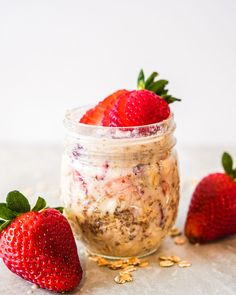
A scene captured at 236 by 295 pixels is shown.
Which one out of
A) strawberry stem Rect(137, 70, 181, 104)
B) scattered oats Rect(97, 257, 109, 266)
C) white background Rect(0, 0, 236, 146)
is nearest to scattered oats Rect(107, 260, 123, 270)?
scattered oats Rect(97, 257, 109, 266)

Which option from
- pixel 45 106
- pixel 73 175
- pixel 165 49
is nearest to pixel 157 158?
pixel 73 175

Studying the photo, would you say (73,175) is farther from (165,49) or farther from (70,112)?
(165,49)

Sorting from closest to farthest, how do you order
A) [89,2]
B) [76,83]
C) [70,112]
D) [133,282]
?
[133,282] < [70,112] < [89,2] < [76,83]

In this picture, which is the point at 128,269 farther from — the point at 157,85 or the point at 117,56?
the point at 117,56

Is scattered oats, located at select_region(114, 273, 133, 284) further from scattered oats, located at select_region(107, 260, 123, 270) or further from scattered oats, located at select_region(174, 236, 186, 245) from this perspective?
scattered oats, located at select_region(174, 236, 186, 245)

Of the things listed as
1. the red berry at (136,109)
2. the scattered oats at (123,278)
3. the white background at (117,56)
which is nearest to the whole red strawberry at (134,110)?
the red berry at (136,109)

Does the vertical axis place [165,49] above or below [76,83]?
above

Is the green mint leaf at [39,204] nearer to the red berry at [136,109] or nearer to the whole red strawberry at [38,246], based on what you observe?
the whole red strawberry at [38,246]
